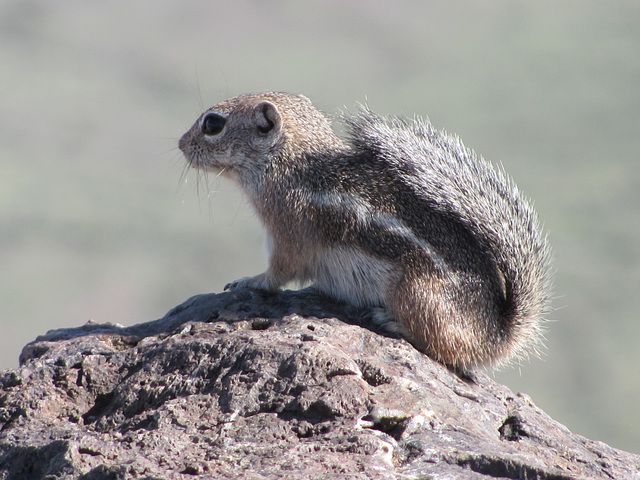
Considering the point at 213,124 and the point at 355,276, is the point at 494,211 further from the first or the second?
the point at 213,124

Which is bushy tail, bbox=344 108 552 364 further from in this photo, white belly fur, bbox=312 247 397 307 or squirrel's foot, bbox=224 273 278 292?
squirrel's foot, bbox=224 273 278 292

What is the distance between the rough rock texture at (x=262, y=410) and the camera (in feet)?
12.0

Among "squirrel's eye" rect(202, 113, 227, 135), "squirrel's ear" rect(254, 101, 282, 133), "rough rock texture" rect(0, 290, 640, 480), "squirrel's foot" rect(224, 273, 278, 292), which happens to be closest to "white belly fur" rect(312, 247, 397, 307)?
"rough rock texture" rect(0, 290, 640, 480)

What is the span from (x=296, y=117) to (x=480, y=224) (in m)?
2.00

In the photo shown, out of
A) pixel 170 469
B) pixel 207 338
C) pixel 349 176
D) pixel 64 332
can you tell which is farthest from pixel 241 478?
pixel 349 176

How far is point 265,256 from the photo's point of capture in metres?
6.30

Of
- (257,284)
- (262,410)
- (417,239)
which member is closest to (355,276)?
(417,239)

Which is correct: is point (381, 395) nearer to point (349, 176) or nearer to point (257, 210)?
point (349, 176)

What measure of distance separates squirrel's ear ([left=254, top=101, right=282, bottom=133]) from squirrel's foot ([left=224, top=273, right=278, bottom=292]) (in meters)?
1.36

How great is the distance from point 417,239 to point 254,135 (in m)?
1.86

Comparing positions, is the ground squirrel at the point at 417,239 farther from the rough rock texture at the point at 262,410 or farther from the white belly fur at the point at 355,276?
the rough rock texture at the point at 262,410

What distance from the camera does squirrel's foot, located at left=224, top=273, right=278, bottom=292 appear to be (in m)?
5.80

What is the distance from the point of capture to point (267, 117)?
655cm

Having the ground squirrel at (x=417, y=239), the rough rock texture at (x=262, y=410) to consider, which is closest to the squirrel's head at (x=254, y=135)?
the ground squirrel at (x=417, y=239)
